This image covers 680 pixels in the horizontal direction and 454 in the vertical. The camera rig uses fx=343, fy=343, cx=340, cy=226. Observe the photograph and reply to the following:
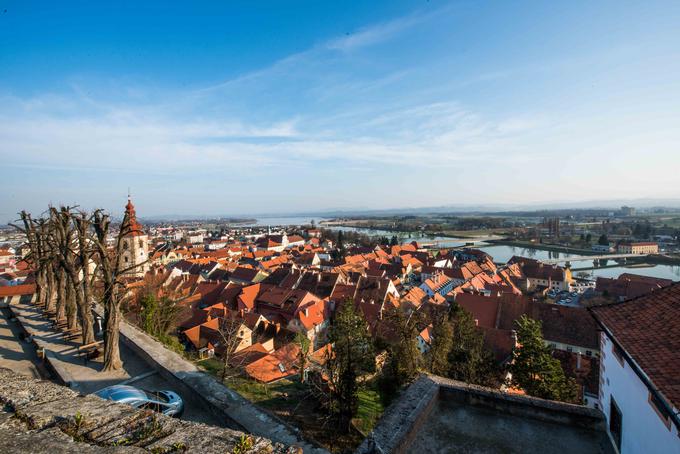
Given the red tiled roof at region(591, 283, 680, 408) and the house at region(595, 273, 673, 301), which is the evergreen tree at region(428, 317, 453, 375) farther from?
the house at region(595, 273, 673, 301)

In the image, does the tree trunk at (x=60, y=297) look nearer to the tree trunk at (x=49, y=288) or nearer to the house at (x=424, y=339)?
the tree trunk at (x=49, y=288)

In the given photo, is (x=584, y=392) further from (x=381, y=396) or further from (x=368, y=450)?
(x=368, y=450)

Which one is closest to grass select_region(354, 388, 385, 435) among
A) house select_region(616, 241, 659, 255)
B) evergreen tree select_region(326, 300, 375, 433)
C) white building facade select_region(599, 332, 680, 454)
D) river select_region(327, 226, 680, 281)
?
evergreen tree select_region(326, 300, 375, 433)

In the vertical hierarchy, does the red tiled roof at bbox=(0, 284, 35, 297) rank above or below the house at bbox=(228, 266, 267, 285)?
above

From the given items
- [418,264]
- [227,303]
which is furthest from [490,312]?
[418,264]

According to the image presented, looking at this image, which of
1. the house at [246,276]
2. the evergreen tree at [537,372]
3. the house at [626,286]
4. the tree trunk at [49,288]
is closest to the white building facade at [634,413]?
the evergreen tree at [537,372]

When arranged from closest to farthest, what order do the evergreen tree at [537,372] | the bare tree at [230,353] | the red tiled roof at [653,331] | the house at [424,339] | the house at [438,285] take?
the red tiled roof at [653,331]
the bare tree at [230,353]
the evergreen tree at [537,372]
the house at [424,339]
the house at [438,285]

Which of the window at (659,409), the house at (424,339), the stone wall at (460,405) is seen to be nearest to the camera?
the window at (659,409)
